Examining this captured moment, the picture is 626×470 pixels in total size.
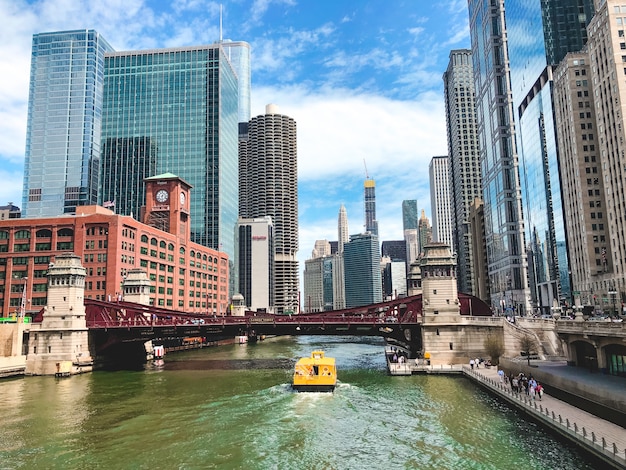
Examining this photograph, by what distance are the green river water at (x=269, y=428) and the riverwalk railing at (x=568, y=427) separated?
0.95 metres

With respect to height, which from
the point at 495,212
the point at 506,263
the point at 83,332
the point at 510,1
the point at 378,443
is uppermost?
the point at 510,1

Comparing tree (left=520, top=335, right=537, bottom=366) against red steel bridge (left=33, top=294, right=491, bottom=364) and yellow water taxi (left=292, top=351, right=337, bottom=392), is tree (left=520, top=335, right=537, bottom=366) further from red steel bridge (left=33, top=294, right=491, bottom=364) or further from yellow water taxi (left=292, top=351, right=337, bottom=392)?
yellow water taxi (left=292, top=351, right=337, bottom=392)

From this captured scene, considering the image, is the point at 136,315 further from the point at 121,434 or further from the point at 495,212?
the point at 495,212

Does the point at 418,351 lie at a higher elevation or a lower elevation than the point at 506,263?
lower

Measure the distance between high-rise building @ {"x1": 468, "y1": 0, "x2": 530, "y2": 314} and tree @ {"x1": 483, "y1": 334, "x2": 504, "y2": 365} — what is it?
341 feet

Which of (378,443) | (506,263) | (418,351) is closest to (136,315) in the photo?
(418,351)

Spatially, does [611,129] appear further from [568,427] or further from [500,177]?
[568,427]

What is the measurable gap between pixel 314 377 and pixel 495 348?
86.1 feet

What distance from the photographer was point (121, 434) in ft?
128

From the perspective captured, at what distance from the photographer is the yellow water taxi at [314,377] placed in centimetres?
5559

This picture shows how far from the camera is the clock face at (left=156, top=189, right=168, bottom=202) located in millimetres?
148950

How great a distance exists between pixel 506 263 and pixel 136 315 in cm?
13391

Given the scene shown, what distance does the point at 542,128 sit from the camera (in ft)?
466

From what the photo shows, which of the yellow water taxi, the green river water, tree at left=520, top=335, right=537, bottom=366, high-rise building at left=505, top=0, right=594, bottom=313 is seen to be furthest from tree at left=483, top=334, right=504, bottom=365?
high-rise building at left=505, top=0, right=594, bottom=313
